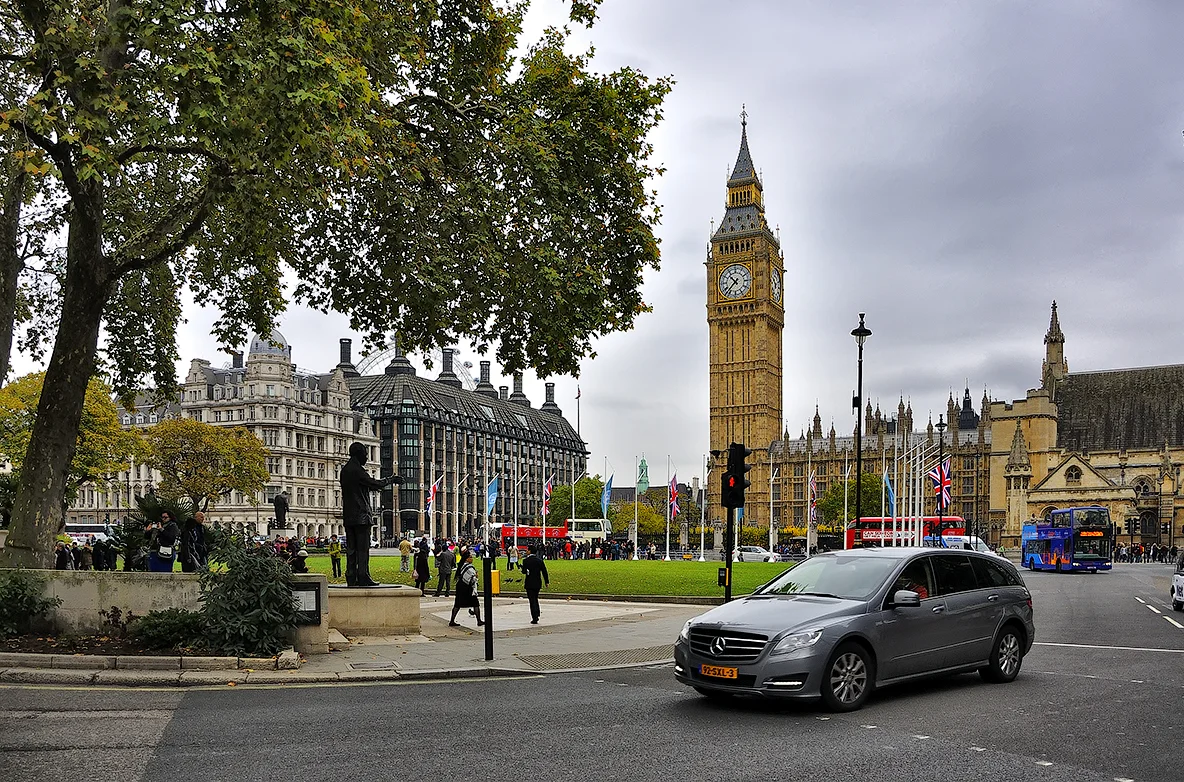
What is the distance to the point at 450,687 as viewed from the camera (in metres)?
12.1

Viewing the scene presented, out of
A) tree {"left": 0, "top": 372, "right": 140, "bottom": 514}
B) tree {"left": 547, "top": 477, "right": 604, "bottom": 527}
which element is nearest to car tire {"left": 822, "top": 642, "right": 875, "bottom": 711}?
tree {"left": 0, "top": 372, "right": 140, "bottom": 514}

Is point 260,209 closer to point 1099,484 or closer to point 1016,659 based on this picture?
point 1016,659

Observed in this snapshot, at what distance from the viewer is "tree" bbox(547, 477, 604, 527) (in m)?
127

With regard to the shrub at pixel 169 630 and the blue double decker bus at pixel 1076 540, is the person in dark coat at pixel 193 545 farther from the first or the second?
the blue double decker bus at pixel 1076 540

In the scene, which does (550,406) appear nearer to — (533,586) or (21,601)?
(533,586)

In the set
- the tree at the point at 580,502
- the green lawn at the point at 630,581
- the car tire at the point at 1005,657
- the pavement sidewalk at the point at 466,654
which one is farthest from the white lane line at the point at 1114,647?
the tree at the point at 580,502

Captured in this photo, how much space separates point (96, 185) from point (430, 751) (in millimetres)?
10306

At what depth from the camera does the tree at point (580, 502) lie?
127375 millimetres

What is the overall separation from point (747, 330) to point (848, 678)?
13117 centimetres

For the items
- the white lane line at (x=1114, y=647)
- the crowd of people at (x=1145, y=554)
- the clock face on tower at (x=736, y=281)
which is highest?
the clock face on tower at (x=736, y=281)

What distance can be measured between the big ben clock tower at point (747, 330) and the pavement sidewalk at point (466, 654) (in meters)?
117

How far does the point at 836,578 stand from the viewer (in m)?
11.2

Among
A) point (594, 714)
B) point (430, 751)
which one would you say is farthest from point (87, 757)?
point (594, 714)

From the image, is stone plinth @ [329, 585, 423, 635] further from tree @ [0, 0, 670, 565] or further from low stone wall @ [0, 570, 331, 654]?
tree @ [0, 0, 670, 565]
